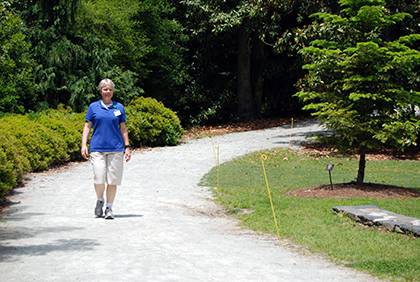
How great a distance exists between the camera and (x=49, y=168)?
16.1m

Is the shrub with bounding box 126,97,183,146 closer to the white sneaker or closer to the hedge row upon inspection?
the hedge row

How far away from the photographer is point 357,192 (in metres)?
12.8

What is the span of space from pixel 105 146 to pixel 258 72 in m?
22.5

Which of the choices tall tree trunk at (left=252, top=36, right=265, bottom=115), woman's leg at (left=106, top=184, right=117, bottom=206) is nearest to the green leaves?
woman's leg at (left=106, top=184, right=117, bottom=206)

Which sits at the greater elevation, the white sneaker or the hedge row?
the hedge row

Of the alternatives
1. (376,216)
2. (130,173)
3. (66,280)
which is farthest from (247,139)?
(66,280)

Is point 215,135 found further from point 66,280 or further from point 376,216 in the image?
point 66,280

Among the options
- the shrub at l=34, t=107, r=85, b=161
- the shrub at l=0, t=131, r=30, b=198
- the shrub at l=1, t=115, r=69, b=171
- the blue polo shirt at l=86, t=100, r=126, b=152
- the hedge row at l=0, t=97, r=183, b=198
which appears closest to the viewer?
the blue polo shirt at l=86, t=100, r=126, b=152

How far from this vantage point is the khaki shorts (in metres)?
9.77

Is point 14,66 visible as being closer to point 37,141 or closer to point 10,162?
point 37,141

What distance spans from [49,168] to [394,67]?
335 inches

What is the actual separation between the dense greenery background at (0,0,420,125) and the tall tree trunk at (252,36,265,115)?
2.1 inches

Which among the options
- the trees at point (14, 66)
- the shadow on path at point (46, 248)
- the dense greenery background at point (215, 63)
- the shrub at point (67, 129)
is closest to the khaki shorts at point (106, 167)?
the shadow on path at point (46, 248)

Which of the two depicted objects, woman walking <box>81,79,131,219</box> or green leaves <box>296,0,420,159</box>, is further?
green leaves <box>296,0,420,159</box>
